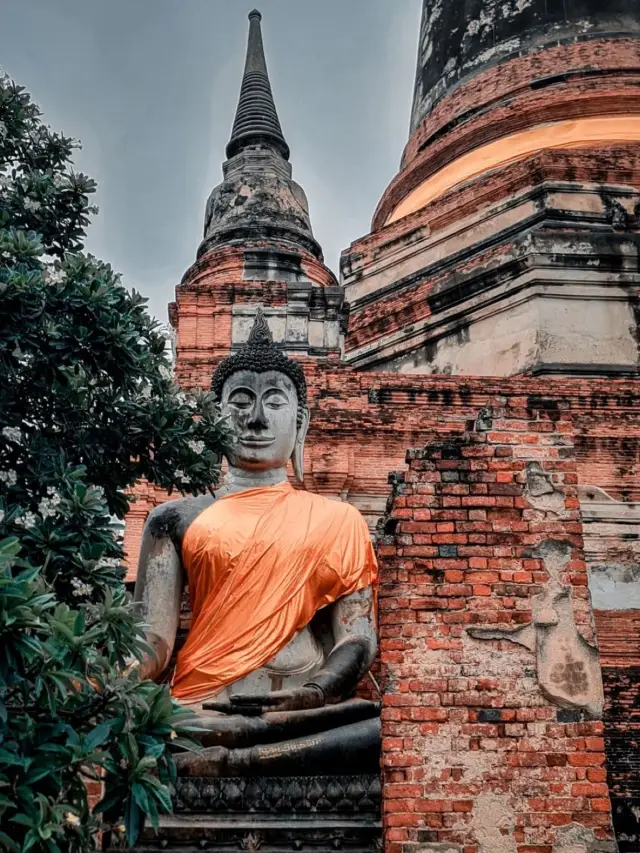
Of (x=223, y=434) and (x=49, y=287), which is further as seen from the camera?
(x=223, y=434)

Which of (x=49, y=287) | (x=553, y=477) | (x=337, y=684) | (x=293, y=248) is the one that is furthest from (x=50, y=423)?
(x=293, y=248)

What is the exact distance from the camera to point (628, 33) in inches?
589

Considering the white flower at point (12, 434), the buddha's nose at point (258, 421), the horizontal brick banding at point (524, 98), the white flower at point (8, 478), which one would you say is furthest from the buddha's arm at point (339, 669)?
the horizontal brick banding at point (524, 98)

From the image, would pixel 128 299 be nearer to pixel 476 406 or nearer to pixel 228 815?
pixel 228 815

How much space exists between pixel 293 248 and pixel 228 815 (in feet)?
31.4

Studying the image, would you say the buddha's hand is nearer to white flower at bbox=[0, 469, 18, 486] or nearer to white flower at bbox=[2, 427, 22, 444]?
white flower at bbox=[0, 469, 18, 486]

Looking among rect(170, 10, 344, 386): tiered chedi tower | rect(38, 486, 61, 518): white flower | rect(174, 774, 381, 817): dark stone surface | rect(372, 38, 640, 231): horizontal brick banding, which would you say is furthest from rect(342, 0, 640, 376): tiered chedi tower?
rect(38, 486, 61, 518): white flower

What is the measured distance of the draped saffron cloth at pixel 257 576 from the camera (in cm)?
534

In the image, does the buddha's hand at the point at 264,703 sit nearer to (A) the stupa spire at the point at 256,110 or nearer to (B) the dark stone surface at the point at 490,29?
(A) the stupa spire at the point at 256,110

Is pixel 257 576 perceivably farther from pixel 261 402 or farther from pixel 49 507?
pixel 49 507

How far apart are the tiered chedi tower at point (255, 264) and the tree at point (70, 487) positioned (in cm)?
438

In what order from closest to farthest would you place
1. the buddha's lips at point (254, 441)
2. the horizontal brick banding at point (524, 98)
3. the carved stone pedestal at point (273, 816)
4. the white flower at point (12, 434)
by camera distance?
the carved stone pedestal at point (273, 816), the white flower at point (12, 434), the buddha's lips at point (254, 441), the horizontal brick banding at point (524, 98)

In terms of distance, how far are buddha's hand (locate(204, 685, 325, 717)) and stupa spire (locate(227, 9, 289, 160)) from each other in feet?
37.5

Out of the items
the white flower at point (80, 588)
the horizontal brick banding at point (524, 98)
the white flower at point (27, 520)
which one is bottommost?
the white flower at point (80, 588)
